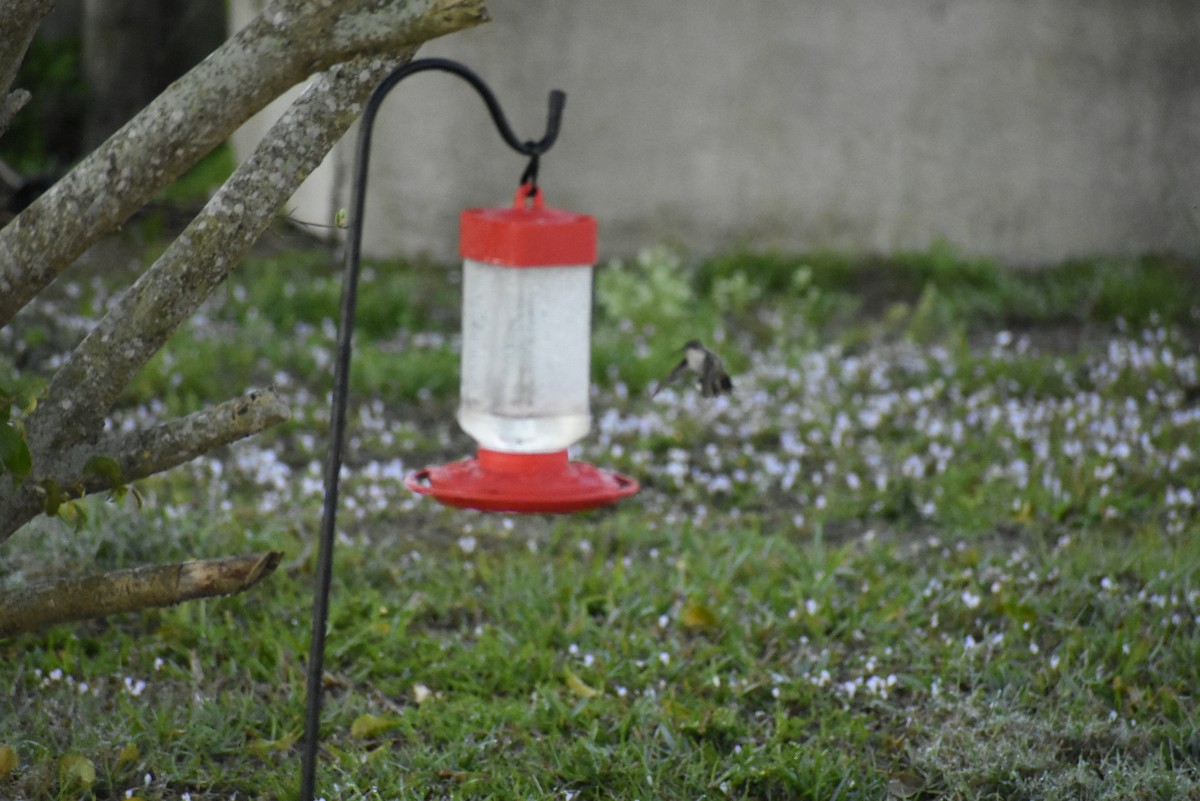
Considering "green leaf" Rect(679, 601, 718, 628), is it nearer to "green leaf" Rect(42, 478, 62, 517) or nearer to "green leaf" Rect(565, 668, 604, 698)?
"green leaf" Rect(565, 668, 604, 698)

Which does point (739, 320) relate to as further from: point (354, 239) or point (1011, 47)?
point (354, 239)

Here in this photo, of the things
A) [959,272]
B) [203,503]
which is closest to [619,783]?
[203,503]

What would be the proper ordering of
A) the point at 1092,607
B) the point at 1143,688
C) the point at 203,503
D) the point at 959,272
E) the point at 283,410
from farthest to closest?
the point at 959,272 < the point at 203,503 < the point at 1092,607 < the point at 1143,688 < the point at 283,410

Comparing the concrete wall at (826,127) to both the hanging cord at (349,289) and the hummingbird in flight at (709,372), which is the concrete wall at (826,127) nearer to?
the hummingbird in flight at (709,372)

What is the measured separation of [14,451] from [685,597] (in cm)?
218

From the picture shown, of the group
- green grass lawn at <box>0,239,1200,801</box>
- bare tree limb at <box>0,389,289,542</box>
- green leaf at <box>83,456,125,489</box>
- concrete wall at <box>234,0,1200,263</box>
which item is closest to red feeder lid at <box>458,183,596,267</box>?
bare tree limb at <box>0,389,289,542</box>

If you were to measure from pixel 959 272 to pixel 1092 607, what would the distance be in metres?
4.73

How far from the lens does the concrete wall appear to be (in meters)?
8.72

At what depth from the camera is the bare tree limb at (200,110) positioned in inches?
86.7

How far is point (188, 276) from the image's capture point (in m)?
2.68

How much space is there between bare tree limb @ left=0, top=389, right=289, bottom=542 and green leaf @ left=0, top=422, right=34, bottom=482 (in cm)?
17

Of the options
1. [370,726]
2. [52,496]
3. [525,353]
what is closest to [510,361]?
[525,353]

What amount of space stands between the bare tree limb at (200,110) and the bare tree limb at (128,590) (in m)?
0.59

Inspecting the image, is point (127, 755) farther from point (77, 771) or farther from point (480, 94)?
point (480, 94)
